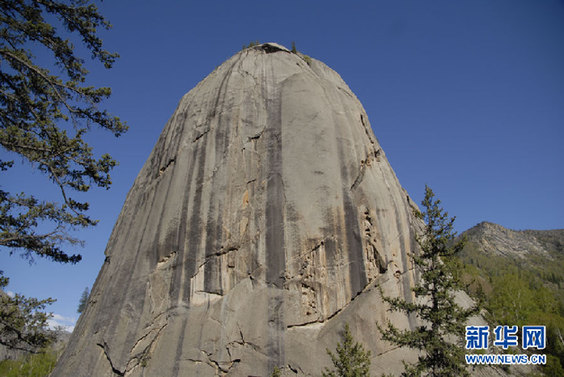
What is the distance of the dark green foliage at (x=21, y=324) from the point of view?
9.13 m

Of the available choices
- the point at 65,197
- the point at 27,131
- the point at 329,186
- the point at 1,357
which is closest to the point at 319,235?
the point at 329,186

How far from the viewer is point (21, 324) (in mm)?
9250

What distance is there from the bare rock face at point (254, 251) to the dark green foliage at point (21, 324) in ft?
14.5

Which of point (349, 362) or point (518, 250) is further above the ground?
point (518, 250)

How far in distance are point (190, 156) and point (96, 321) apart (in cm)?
778

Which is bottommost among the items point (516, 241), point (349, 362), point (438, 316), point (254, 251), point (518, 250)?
point (349, 362)

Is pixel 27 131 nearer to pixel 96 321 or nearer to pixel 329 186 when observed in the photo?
pixel 96 321

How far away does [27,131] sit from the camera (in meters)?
9.46

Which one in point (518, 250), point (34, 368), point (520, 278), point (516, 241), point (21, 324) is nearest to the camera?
point (21, 324)

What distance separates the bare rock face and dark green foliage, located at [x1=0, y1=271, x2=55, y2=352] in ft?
14.5

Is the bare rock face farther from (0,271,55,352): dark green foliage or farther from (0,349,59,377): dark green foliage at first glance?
(0,349,59,377): dark green foliage

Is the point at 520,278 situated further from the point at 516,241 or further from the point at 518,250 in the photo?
the point at 516,241

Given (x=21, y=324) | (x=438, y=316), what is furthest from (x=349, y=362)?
(x=21, y=324)

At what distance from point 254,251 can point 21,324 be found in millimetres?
7526
